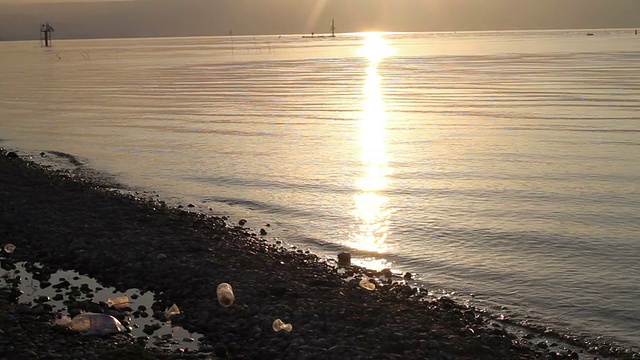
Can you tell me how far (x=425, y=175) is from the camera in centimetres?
2169

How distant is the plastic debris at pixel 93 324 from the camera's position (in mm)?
9961

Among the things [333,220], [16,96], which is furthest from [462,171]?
[16,96]

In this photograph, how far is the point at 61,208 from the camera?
16906 millimetres

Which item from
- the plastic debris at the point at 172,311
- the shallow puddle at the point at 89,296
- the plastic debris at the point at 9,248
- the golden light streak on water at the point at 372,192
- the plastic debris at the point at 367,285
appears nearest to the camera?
the shallow puddle at the point at 89,296

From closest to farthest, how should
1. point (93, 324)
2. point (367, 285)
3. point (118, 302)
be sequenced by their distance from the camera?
1. point (93, 324)
2. point (118, 302)
3. point (367, 285)

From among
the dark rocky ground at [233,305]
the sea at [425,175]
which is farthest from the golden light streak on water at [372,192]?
the dark rocky ground at [233,305]

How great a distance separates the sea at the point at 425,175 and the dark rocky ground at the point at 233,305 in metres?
1.11

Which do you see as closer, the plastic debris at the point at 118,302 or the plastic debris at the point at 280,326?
the plastic debris at the point at 280,326

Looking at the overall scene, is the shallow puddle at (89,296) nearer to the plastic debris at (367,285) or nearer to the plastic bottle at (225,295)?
the plastic bottle at (225,295)

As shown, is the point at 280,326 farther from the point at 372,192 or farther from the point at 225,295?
the point at 372,192

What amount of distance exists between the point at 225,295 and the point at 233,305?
0.22 meters

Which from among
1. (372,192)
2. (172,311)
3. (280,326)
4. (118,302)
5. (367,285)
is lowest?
(280,326)

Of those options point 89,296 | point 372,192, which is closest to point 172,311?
point 89,296

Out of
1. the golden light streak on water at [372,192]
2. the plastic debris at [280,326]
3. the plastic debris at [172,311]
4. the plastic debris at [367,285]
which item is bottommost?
the plastic debris at [280,326]
